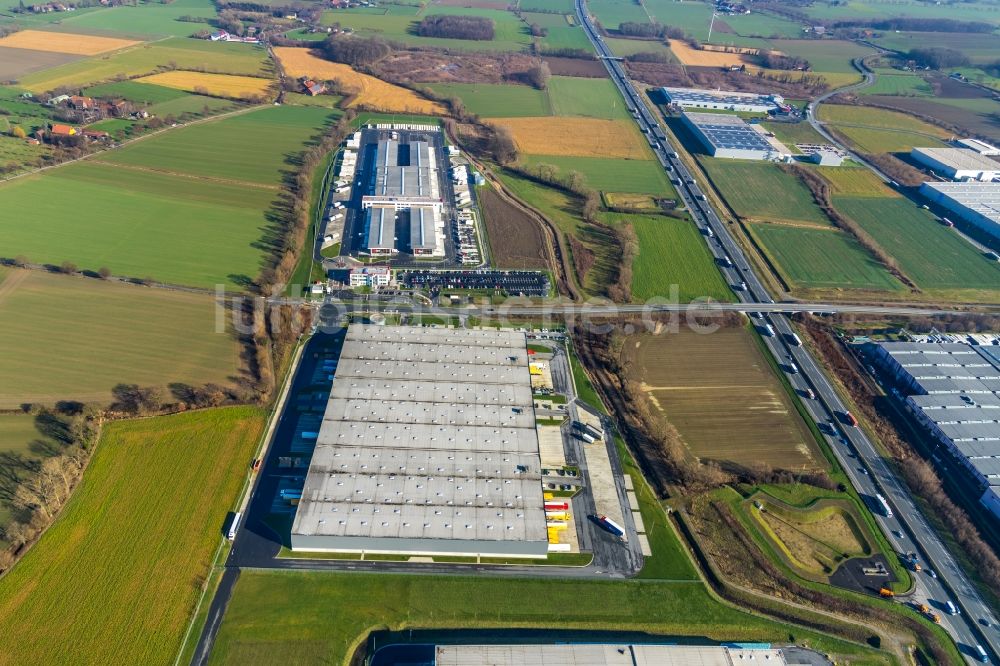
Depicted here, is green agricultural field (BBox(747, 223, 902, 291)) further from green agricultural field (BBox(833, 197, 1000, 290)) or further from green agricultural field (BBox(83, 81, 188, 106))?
green agricultural field (BBox(83, 81, 188, 106))

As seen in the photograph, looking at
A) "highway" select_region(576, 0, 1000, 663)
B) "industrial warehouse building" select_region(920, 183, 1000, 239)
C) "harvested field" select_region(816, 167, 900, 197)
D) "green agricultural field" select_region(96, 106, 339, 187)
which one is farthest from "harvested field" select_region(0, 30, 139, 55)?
"industrial warehouse building" select_region(920, 183, 1000, 239)

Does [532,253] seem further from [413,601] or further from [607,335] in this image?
[413,601]

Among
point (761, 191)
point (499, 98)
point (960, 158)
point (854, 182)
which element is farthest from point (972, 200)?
point (499, 98)

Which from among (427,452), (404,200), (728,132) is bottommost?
(427,452)

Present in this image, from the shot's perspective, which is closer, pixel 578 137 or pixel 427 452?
pixel 427 452

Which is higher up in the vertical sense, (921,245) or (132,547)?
(921,245)

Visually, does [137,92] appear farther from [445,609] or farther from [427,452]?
[445,609]

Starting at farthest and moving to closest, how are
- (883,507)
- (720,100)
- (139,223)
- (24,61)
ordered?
(720,100), (24,61), (139,223), (883,507)

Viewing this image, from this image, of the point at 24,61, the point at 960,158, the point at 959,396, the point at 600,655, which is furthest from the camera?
the point at 24,61
